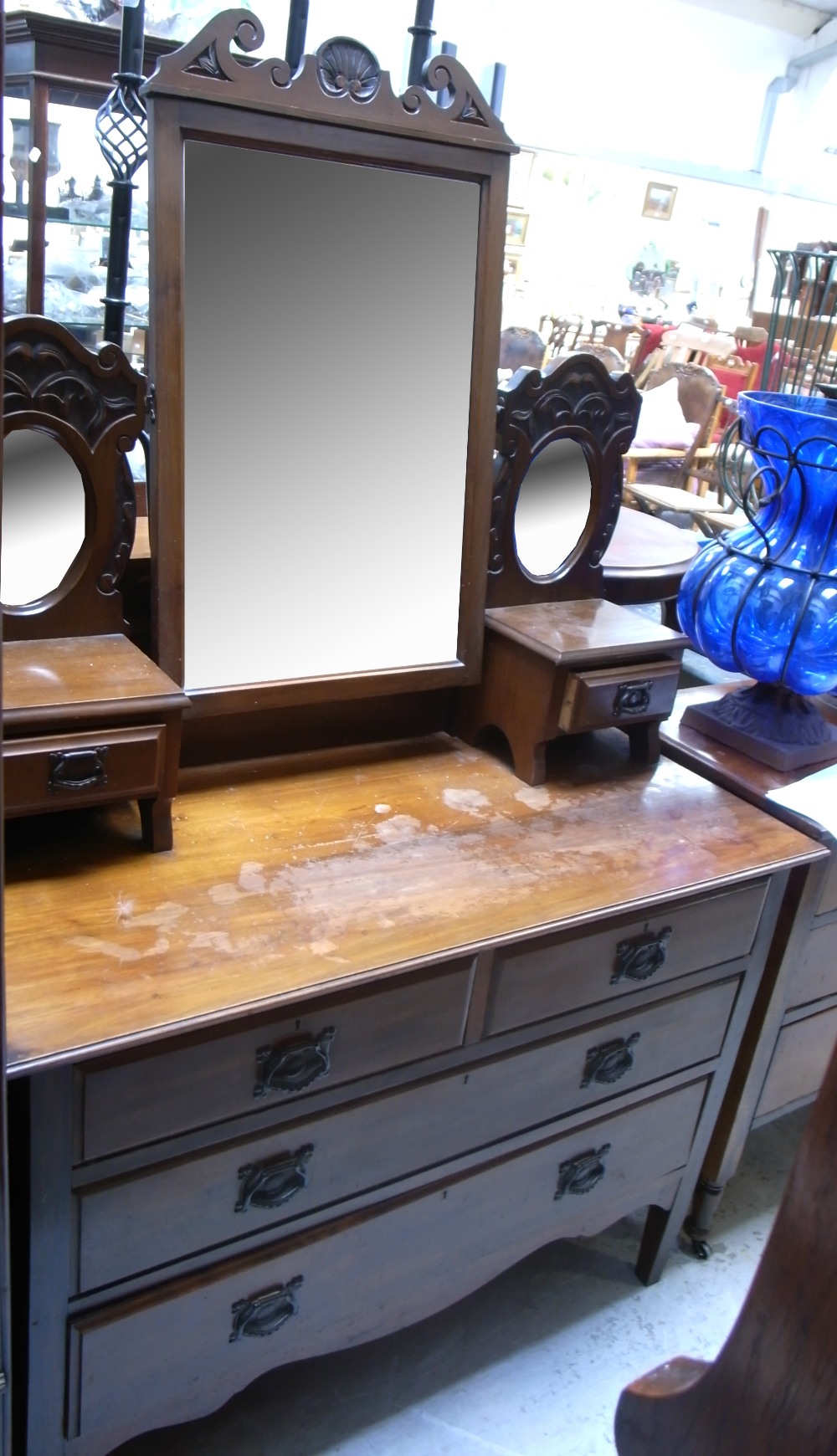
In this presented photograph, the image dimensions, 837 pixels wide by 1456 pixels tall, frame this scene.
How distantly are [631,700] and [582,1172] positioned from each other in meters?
0.58

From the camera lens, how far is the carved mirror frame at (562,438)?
136 cm

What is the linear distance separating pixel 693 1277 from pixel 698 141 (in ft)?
26.2

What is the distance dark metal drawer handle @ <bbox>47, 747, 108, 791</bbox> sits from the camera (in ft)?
3.34

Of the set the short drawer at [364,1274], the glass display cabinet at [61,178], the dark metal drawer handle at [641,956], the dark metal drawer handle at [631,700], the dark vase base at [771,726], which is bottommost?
the short drawer at [364,1274]

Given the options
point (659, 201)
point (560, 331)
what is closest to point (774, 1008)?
point (560, 331)

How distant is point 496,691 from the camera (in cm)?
142

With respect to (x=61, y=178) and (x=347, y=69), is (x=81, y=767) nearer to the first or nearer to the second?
(x=347, y=69)

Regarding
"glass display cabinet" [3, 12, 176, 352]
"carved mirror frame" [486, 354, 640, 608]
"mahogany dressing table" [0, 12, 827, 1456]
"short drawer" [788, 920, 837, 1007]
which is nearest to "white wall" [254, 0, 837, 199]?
"glass display cabinet" [3, 12, 176, 352]

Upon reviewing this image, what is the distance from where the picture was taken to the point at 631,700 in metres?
1.40

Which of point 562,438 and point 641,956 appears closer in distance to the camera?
point 641,956

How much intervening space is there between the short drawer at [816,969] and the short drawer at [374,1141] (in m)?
0.13

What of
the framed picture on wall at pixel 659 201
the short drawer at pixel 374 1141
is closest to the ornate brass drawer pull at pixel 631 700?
the short drawer at pixel 374 1141

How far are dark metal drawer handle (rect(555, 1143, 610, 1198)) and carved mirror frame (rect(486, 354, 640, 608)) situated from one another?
69 cm

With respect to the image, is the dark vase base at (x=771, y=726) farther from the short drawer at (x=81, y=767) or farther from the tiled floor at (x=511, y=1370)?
the short drawer at (x=81, y=767)
